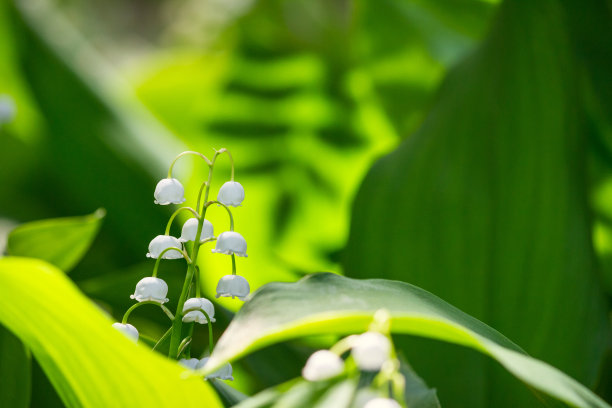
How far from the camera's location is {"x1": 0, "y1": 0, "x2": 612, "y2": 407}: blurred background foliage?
44cm

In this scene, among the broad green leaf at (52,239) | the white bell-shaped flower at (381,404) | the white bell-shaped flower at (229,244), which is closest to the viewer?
the white bell-shaped flower at (381,404)

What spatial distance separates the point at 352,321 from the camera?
22cm

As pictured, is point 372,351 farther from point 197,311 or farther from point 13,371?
point 13,371

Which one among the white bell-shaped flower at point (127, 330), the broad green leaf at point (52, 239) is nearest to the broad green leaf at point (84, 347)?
the white bell-shaped flower at point (127, 330)

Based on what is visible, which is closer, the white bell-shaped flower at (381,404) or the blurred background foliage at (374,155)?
the white bell-shaped flower at (381,404)

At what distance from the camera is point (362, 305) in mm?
226

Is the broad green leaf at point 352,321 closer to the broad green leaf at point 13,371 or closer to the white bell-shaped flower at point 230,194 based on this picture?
the white bell-shaped flower at point 230,194

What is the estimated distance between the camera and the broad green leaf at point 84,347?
22 cm

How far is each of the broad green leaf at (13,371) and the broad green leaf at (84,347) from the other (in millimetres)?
94

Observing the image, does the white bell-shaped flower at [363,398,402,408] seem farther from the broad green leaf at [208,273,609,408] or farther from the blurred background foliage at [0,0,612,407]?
the blurred background foliage at [0,0,612,407]

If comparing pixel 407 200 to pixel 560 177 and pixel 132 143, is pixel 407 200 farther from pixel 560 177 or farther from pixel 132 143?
pixel 132 143

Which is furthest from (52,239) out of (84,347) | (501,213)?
(501,213)

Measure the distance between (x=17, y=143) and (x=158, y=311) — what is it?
35cm

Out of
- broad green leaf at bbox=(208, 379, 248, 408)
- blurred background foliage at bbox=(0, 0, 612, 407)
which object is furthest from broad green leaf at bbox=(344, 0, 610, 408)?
broad green leaf at bbox=(208, 379, 248, 408)
